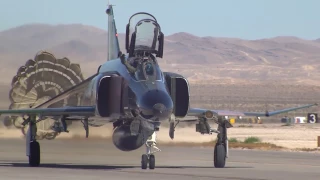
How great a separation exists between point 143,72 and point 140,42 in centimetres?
157

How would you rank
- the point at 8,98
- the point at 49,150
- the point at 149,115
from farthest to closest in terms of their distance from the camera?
the point at 8,98
the point at 49,150
the point at 149,115

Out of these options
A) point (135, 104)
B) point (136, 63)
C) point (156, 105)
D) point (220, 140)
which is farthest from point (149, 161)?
point (220, 140)

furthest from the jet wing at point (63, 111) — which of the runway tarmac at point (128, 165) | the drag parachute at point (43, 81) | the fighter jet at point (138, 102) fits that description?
the drag parachute at point (43, 81)

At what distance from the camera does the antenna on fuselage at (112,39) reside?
98.1 ft

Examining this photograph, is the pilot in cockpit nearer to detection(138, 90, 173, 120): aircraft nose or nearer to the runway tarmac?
detection(138, 90, 173, 120): aircraft nose

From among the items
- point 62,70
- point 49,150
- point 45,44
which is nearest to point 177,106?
point 49,150

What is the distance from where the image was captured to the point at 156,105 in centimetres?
2230

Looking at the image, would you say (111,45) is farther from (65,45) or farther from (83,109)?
(65,45)

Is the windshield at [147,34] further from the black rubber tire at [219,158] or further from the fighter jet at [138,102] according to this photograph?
the black rubber tire at [219,158]

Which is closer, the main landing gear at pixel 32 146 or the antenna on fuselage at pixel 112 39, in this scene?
the main landing gear at pixel 32 146

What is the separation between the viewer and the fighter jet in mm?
23094

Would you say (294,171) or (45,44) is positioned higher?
(45,44)

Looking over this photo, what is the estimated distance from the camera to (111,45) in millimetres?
30375

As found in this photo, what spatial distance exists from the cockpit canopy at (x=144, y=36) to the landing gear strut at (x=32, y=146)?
12.5 ft
